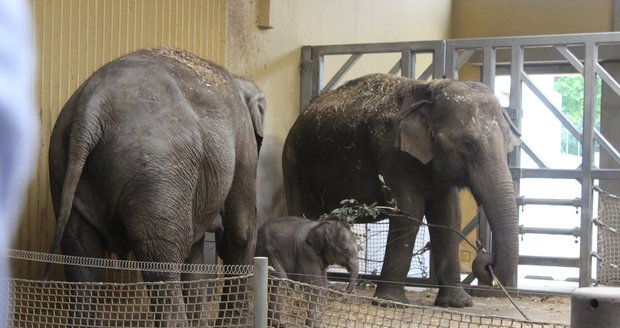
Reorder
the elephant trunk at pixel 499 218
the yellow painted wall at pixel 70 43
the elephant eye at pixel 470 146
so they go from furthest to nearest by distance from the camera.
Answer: the elephant eye at pixel 470 146 → the elephant trunk at pixel 499 218 → the yellow painted wall at pixel 70 43

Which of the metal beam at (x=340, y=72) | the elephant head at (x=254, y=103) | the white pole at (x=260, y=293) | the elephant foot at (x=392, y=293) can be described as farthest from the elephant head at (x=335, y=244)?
the metal beam at (x=340, y=72)

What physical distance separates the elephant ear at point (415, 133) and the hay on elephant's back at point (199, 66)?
2.40 metres

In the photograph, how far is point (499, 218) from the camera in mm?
8445

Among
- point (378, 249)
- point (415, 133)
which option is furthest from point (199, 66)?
point (378, 249)

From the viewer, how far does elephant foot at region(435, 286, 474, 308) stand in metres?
9.38

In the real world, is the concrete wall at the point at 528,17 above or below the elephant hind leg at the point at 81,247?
above

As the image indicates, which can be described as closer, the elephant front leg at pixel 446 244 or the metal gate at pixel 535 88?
the elephant front leg at pixel 446 244

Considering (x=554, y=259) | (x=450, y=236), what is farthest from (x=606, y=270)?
(x=450, y=236)

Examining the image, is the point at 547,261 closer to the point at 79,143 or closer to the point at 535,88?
the point at 535,88

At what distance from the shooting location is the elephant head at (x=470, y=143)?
8414mm

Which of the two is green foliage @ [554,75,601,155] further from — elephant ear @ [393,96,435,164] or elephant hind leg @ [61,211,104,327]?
elephant hind leg @ [61,211,104,327]

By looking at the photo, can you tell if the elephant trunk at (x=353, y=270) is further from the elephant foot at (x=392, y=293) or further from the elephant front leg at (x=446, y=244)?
the elephant front leg at (x=446, y=244)

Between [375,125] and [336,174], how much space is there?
34.8 inches

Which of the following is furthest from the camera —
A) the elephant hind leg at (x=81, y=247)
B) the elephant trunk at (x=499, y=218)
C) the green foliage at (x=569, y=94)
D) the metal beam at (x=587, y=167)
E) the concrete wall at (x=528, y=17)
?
the green foliage at (x=569, y=94)
